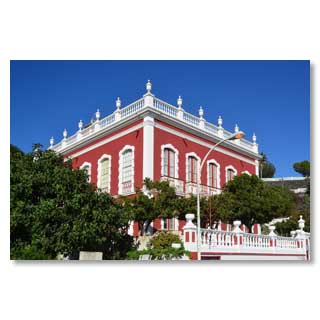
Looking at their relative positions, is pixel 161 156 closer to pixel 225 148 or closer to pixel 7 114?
pixel 225 148

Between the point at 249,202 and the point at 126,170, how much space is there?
150 centimetres

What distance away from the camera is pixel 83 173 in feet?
22.6

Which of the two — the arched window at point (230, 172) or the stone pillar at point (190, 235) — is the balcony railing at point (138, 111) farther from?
the stone pillar at point (190, 235)

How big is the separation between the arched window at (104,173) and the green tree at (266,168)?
5.69 feet

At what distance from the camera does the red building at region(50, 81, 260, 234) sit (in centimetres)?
689

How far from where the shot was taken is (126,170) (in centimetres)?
708

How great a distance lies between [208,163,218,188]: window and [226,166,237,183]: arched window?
16 cm

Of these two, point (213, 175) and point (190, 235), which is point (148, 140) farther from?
point (190, 235)

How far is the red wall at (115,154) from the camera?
6.98m
